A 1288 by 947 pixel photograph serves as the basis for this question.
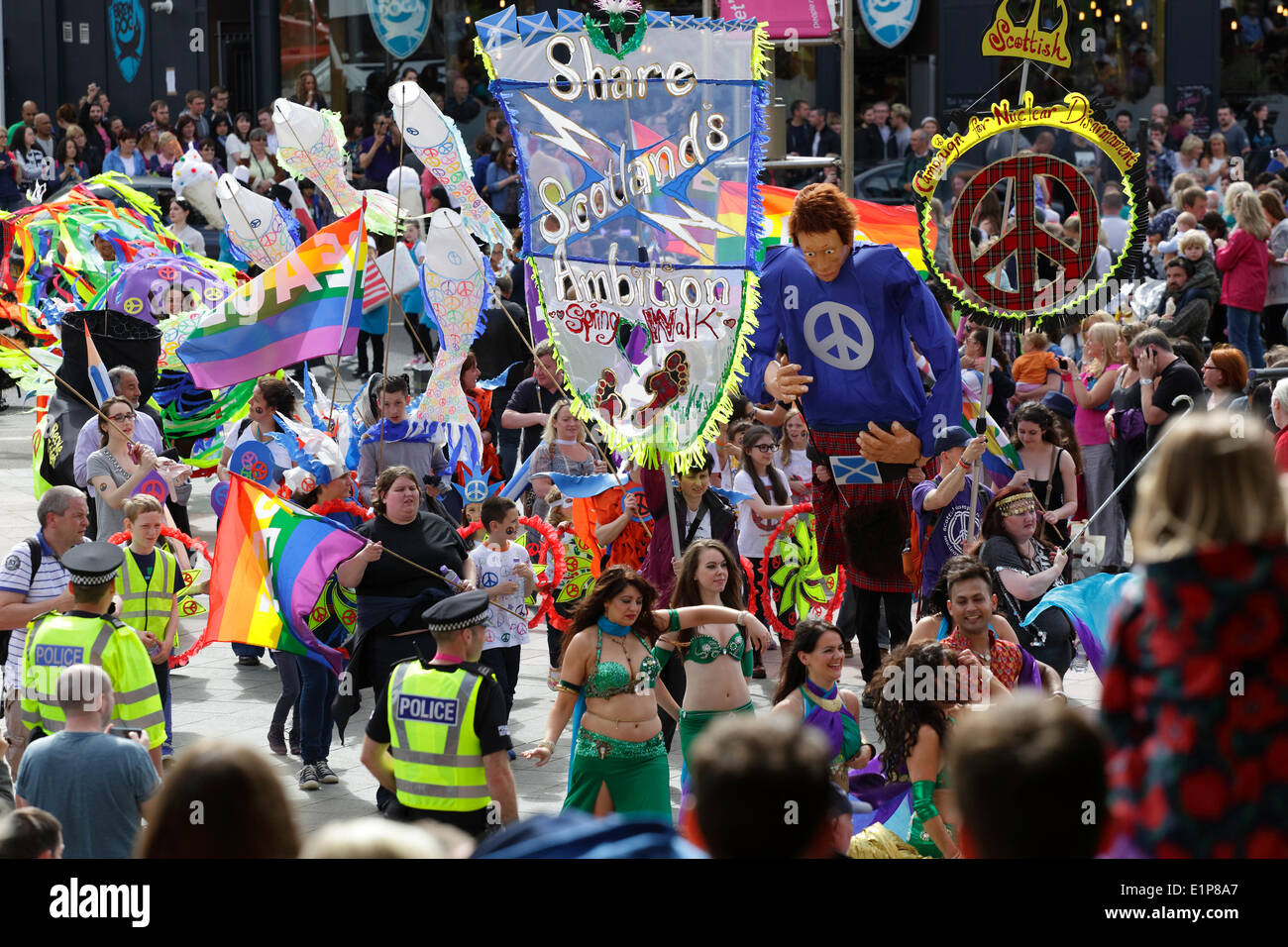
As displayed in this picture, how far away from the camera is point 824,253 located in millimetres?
7992

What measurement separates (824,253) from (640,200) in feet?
2.94

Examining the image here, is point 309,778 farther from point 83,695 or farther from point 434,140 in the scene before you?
point 434,140

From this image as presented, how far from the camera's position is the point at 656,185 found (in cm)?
773

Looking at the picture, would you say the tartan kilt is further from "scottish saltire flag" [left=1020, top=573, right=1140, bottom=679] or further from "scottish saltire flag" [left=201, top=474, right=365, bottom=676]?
"scottish saltire flag" [left=201, top=474, right=365, bottom=676]

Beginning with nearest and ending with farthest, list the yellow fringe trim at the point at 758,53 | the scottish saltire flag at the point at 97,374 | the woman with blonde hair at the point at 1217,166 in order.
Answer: the yellow fringe trim at the point at 758,53 → the scottish saltire flag at the point at 97,374 → the woman with blonde hair at the point at 1217,166

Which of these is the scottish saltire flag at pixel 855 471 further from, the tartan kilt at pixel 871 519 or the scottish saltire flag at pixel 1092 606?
the scottish saltire flag at pixel 1092 606

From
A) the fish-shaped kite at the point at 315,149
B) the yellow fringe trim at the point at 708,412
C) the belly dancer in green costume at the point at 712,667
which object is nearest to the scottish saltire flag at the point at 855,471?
the yellow fringe trim at the point at 708,412

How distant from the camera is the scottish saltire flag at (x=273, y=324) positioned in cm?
1011

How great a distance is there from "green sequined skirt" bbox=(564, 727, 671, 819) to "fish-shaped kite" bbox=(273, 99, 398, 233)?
19.7ft

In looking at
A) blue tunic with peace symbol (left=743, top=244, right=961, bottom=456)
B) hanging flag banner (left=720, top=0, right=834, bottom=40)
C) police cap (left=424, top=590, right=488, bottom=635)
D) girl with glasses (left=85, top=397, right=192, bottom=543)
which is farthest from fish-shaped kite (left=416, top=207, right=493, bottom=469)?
police cap (left=424, top=590, right=488, bottom=635)

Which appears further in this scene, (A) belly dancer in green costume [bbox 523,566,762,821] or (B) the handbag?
(B) the handbag

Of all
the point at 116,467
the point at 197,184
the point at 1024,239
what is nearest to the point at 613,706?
the point at 1024,239

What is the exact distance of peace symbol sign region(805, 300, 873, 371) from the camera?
804 centimetres

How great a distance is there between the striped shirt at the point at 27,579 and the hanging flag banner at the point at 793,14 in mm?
6608
